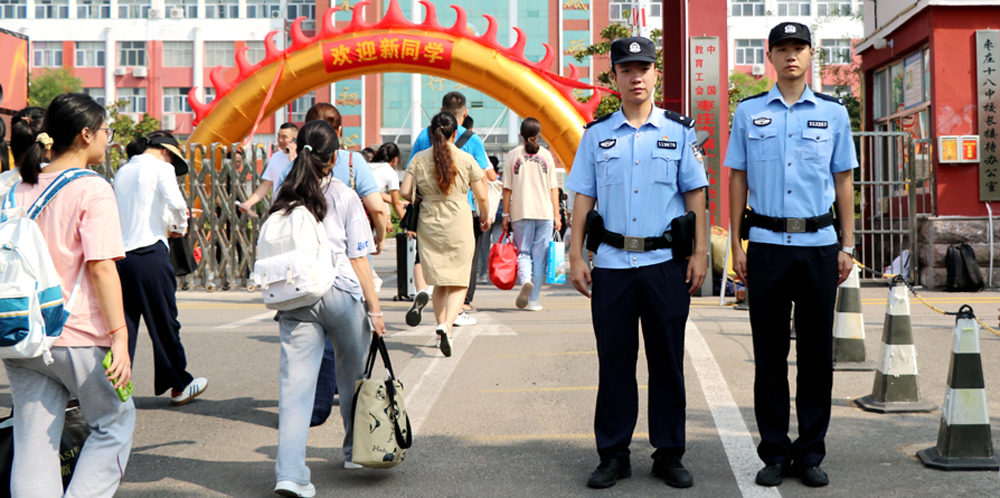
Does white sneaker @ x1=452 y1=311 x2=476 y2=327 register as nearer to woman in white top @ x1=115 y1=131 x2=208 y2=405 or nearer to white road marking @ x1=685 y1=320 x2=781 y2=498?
white road marking @ x1=685 y1=320 x2=781 y2=498

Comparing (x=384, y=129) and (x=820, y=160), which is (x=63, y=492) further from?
(x=384, y=129)

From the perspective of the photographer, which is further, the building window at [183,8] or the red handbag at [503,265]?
the building window at [183,8]

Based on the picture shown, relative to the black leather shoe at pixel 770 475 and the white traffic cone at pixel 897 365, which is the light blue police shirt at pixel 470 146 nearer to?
the white traffic cone at pixel 897 365

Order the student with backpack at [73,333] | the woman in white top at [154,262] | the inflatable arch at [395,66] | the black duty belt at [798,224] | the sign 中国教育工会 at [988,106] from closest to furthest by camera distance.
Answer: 1. the student with backpack at [73,333]
2. the black duty belt at [798,224]
3. the woman in white top at [154,262]
4. the sign 中国教育工会 at [988,106]
5. the inflatable arch at [395,66]

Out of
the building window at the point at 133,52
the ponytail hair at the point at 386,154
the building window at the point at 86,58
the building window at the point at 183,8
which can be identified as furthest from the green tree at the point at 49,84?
the ponytail hair at the point at 386,154

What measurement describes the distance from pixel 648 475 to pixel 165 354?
3.13 metres

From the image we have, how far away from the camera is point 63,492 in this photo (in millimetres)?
3549

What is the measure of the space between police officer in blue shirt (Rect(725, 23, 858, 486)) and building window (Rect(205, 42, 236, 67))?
54.8 meters

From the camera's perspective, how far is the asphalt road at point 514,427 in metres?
4.18

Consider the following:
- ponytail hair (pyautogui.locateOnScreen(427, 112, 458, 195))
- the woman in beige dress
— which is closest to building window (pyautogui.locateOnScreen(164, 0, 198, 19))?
A: the woman in beige dress

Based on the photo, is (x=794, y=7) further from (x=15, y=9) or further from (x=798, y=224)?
(x=798, y=224)

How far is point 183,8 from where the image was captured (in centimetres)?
5588

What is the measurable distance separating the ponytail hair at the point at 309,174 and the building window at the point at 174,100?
178 feet

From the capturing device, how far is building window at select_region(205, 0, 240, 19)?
55.7 m
